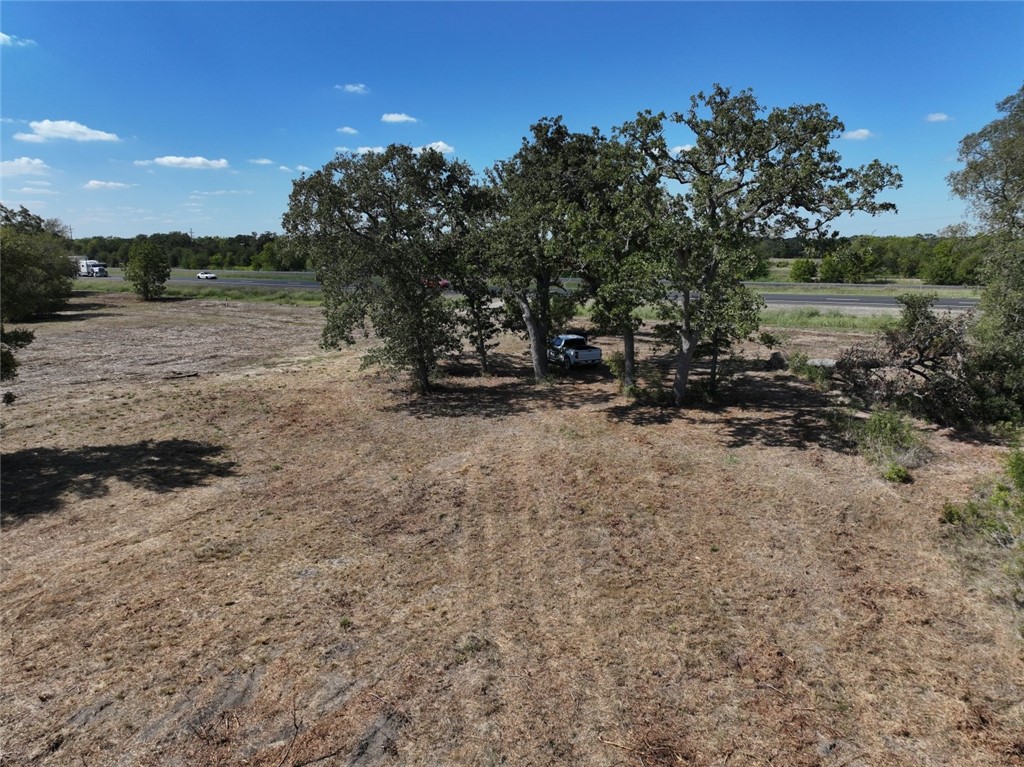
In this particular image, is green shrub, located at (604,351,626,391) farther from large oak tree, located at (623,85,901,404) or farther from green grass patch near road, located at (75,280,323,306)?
green grass patch near road, located at (75,280,323,306)

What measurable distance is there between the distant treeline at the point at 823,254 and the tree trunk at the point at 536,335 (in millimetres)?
8419

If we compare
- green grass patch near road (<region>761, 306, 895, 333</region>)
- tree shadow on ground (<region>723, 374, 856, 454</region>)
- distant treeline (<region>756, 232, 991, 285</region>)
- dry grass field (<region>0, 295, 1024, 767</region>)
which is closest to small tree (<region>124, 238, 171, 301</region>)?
dry grass field (<region>0, 295, 1024, 767</region>)

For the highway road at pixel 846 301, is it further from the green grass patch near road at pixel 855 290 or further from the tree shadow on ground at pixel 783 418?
the tree shadow on ground at pixel 783 418

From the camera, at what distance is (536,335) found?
22297mm

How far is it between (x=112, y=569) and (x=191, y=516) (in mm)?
2016

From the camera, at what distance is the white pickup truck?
25.2 meters

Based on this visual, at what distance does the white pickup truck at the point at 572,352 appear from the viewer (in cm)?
2519

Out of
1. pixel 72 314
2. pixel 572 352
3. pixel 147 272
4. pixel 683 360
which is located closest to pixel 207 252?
A: pixel 147 272

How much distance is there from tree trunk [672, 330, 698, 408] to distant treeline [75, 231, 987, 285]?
2.90 metres

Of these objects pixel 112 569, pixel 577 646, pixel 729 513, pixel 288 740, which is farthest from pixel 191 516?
pixel 729 513

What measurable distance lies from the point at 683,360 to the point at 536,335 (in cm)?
649

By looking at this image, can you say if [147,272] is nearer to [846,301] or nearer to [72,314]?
[72,314]

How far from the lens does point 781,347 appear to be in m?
Result: 28.0

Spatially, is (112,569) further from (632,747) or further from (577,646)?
(632,747)
